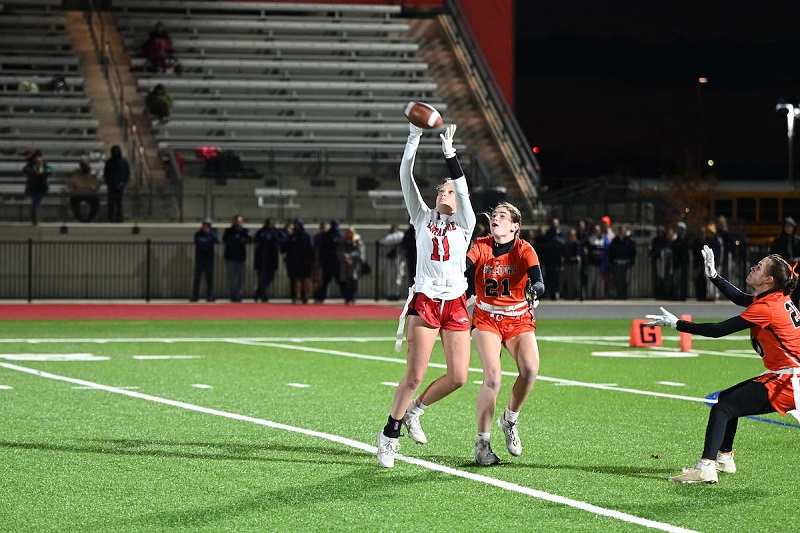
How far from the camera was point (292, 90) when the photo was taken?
1423 inches

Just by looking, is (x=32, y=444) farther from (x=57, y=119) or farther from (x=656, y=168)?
(x=656, y=168)

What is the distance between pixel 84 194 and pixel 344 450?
2130 cm

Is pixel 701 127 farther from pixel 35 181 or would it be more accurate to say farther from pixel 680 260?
pixel 35 181

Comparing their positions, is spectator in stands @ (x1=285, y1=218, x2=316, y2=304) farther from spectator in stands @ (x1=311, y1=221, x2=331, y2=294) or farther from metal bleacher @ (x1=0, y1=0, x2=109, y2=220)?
metal bleacher @ (x1=0, y1=0, x2=109, y2=220)

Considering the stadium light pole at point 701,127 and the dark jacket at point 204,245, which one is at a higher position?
the stadium light pole at point 701,127

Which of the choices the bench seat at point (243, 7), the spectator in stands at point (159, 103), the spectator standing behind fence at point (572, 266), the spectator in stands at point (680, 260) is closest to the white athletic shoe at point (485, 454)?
the spectator standing behind fence at point (572, 266)

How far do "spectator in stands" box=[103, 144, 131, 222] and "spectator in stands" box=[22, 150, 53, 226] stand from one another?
49.6 inches

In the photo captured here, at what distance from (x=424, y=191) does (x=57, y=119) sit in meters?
9.55

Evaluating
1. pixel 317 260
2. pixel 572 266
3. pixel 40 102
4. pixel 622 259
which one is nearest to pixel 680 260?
pixel 622 259

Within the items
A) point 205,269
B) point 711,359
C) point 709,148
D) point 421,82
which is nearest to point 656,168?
point 709,148

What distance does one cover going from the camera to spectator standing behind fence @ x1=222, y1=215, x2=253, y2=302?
92.5 ft

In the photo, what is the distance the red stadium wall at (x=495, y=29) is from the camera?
40438 mm

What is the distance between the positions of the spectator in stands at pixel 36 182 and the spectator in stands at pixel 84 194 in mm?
617

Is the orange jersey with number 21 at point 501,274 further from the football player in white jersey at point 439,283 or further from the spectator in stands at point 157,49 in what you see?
the spectator in stands at point 157,49
